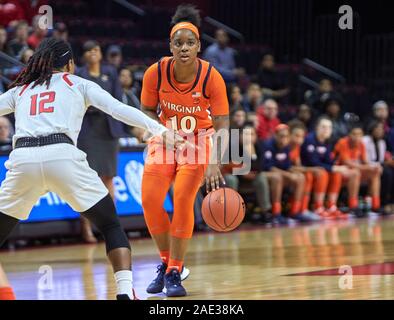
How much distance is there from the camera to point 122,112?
589 cm

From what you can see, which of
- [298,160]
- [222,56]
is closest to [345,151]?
[298,160]

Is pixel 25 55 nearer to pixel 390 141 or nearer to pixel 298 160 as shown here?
pixel 298 160

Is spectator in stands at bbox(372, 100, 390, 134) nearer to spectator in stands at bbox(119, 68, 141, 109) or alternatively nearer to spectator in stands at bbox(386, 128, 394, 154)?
spectator in stands at bbox(386, 128, 394, 154)

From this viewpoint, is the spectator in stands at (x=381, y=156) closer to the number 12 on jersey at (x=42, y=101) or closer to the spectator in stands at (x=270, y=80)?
the spectator in stands at (x=270, y=80)

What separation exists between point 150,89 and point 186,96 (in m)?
0.30

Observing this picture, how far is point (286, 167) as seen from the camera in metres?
15.2

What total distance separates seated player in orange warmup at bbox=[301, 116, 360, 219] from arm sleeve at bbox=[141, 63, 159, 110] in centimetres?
847

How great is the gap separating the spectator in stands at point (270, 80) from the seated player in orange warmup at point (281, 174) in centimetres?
273

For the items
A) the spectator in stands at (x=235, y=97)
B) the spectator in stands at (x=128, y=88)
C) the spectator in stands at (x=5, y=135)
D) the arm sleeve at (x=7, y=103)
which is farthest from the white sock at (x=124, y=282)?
the spectator in stands at (x=235, y=97)

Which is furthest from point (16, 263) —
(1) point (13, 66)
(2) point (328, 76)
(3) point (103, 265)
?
(2) point (328, 76)

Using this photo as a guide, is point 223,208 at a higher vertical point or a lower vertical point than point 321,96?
lower

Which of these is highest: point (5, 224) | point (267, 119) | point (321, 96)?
point (321, 96)

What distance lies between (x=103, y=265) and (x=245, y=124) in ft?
18.7

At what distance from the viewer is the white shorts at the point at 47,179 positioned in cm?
580
